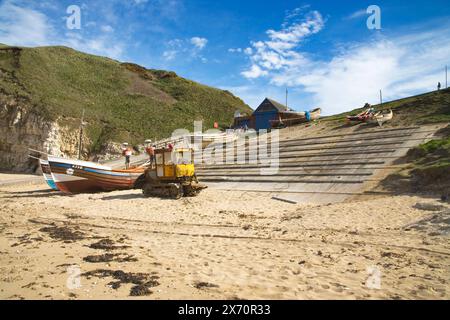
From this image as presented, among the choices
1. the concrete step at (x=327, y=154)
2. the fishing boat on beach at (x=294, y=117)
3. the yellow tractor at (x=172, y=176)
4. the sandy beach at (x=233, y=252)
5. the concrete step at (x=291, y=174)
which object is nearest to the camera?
the sandy beach at (x=233, y=252)

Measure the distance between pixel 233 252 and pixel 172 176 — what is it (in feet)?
34.6

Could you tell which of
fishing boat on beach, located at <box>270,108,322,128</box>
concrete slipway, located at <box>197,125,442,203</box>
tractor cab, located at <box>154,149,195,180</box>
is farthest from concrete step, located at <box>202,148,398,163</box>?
fishing boat on beach, located at <box>270,108,322,128</box>

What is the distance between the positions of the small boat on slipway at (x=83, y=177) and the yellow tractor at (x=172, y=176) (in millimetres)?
2879

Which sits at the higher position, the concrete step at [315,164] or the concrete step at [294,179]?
the concrete step at [315,164]

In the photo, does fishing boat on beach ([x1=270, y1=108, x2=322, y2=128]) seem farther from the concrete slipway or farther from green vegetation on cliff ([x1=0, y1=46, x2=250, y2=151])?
green vegetation on cliff ([x1=0, y1=46, x2=250, y2=151])

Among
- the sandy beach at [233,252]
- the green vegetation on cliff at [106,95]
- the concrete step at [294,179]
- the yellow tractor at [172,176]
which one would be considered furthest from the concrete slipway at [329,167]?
the green vegetation on cliff at [106,95]

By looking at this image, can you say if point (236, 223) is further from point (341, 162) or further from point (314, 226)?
point (341, 162)

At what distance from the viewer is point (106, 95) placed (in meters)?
54.2

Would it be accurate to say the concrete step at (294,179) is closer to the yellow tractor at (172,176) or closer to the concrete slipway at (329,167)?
the concrete slipway at (329,167)

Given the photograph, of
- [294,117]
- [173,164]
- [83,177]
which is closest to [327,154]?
[173,164]

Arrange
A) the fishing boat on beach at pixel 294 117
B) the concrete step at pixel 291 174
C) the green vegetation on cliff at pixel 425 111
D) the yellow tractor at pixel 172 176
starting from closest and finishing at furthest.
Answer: the concrete step at pixel 291 174, the yellow tractor at pixel 172 176, the green vegetation on cliff at pixel 425 111, the fishing boat on beach at pixel 294 117

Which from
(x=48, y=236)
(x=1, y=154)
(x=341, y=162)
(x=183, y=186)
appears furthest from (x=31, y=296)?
(x=1, y=154)

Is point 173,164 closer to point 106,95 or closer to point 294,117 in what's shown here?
point 294,117

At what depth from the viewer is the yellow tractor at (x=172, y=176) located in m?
17.7
